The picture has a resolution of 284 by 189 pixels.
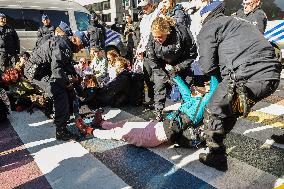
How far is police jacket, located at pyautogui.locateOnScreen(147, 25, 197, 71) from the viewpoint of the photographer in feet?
15.6

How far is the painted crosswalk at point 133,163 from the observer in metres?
3.35

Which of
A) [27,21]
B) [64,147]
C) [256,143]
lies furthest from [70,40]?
[27,21]

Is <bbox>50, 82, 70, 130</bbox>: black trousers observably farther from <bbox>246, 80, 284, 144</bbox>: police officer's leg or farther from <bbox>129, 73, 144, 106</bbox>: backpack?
<bbox>246, 80, 284, 144</bbox>: police officer's leg

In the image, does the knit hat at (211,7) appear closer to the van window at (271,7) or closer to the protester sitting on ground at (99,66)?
the protester sitting on ground at (99,66)

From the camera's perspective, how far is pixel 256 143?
4.17 m

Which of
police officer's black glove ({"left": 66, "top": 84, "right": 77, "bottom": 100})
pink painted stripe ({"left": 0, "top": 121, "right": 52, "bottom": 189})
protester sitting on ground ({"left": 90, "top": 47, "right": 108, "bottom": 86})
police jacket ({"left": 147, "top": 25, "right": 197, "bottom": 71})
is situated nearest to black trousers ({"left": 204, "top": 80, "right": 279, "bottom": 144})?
police jacket ({"left": 147, "top": 25, "right": 197, "bottom": 71})

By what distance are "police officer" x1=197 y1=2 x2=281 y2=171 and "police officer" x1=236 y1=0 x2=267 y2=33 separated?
204 cm

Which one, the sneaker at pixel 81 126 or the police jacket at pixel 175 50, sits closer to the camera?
the police jacket at pixel 175 50

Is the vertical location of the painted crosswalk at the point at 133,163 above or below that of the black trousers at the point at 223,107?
below

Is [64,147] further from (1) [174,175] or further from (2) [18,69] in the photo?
(2) [18,69]

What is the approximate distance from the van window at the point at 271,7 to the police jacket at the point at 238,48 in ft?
17.0

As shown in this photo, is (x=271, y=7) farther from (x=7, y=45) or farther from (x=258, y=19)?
(x=7, y=45)

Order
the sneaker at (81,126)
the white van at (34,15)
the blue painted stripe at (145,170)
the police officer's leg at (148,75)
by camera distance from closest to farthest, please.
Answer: the blue painted stripe at (145,170)
the sneaker at (81,126)
the police officer's leg at (148,75)
the white van at (34,15)

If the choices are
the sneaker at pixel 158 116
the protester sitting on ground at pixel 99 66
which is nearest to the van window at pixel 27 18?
the protester sitting on ground at pixel 99 66
